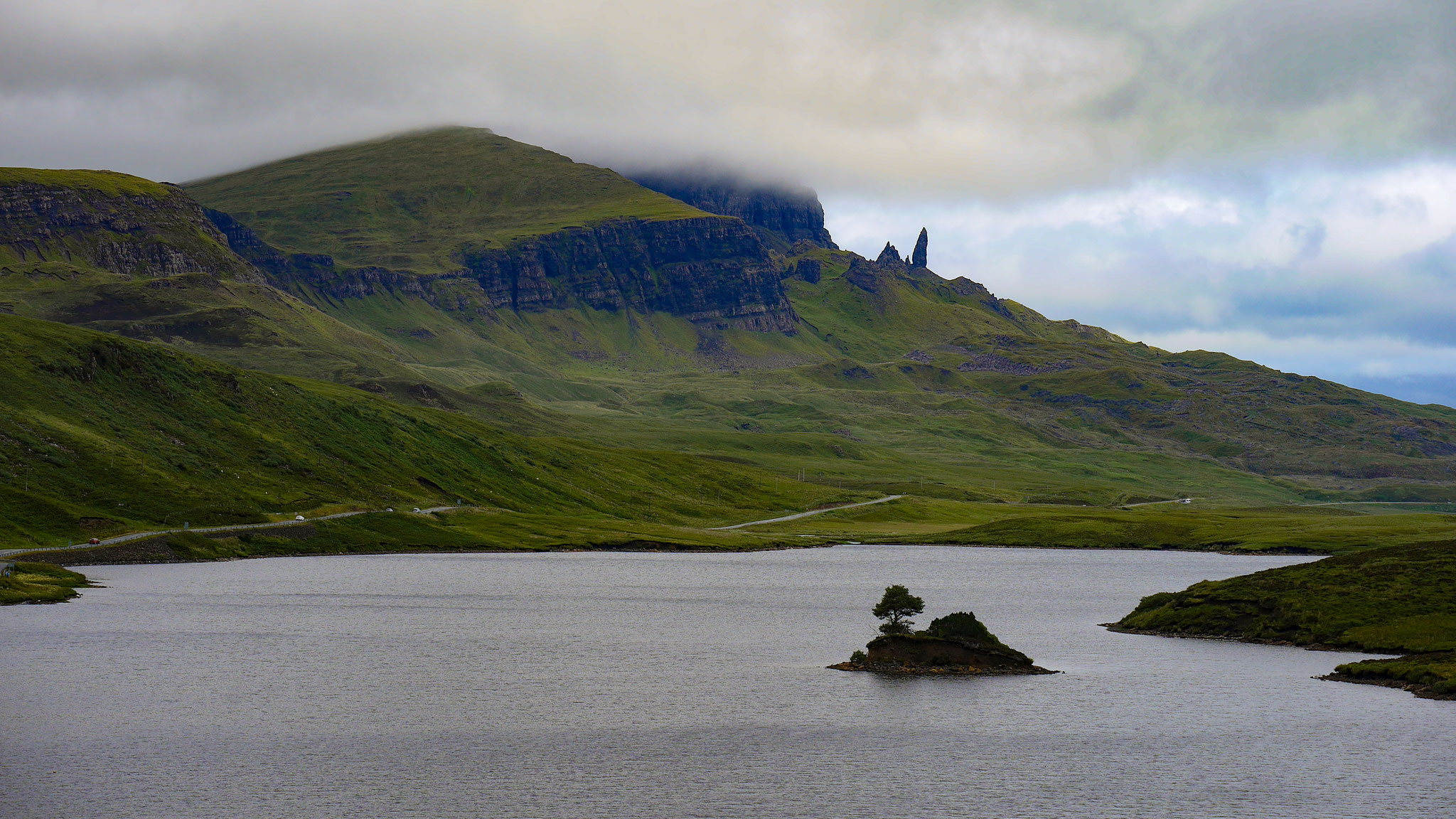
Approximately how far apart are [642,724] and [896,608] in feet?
101

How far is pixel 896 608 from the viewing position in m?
104

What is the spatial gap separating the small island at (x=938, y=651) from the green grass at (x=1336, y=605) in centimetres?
3214

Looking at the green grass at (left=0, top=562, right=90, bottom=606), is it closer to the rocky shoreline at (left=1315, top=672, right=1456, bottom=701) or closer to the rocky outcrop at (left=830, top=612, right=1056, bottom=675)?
the rocky outcrop at (left=830, top=612, right=1056, bottom=675)

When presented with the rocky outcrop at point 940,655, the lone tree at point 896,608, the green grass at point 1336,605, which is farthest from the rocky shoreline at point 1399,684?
the lone tree at point 896,608

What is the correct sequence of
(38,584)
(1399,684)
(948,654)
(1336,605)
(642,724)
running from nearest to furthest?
(642,724) < (1399,684) < (948,654) < (1336,605) < (38,584)

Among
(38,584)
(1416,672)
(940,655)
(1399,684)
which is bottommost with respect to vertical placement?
(1399,684)

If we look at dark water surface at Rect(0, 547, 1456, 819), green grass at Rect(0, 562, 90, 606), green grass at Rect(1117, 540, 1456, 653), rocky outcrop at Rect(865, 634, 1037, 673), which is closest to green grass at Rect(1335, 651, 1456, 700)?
dark water surface at Rect(0, 547, 1456, 819)

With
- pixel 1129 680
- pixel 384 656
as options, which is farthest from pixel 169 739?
pixel 1129 680

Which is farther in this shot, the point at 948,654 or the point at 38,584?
the point at 38,584

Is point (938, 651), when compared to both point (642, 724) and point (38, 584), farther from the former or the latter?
point (38, 584)

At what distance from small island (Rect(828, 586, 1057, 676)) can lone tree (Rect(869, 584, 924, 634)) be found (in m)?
0.06

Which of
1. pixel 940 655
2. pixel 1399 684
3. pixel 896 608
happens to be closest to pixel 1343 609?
pixel 1399 684

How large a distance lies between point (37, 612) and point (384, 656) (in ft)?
133

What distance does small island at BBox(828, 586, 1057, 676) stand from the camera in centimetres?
10194
